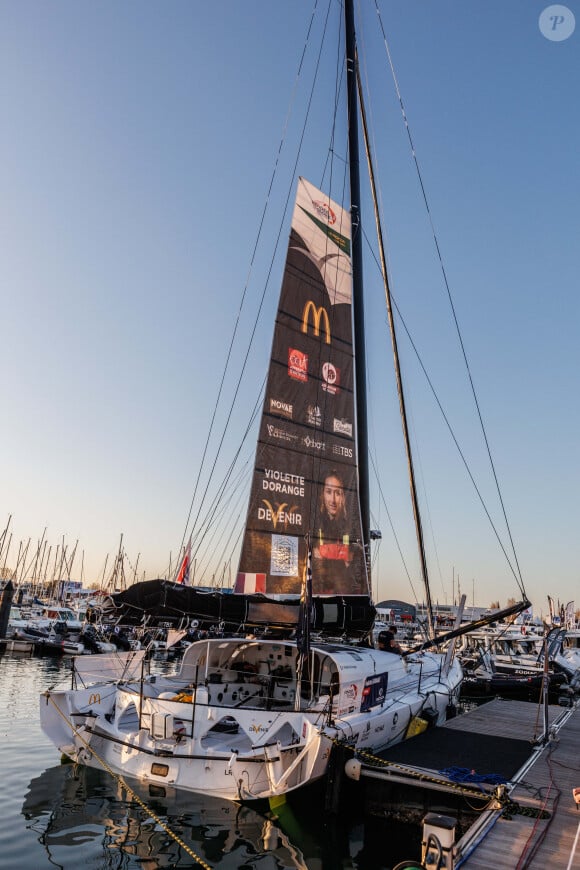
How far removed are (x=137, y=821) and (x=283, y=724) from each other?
9.40ft

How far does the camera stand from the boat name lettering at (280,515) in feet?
51.9

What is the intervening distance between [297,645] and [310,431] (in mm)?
7032

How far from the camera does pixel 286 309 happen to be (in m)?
18.1

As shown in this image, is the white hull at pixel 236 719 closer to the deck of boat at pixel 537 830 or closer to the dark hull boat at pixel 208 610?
the dark hull boat at pixel 208 610

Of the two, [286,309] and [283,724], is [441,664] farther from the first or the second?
[286,309]

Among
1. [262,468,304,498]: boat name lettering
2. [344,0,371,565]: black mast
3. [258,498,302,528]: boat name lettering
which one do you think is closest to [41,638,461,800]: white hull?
[258,498,302,528]: boat name lettering

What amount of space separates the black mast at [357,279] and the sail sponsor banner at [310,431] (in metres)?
0.52

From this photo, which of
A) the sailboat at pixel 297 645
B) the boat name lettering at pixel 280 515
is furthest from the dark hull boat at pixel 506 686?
the boat name lettering at pixel 280 515

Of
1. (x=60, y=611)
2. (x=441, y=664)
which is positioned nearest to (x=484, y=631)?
(x=441, y=664)

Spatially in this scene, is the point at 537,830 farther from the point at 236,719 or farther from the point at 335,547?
the point at 335,547

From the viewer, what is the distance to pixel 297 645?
12.0 meters

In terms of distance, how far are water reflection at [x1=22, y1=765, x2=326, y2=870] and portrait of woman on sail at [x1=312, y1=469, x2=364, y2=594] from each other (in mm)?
6571

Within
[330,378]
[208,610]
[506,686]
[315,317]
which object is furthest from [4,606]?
[208,610]

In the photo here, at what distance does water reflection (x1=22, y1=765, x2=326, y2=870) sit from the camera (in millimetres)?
9016
